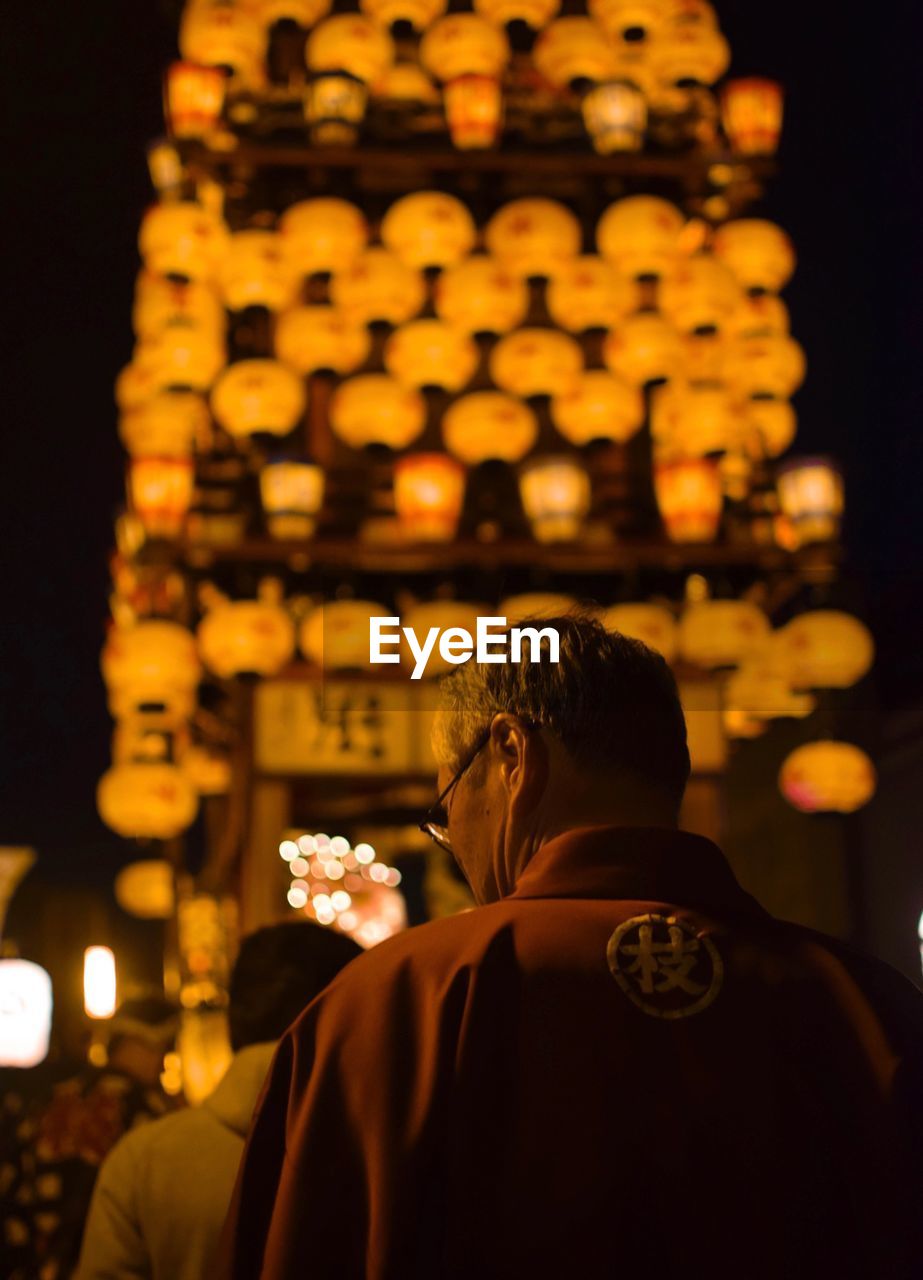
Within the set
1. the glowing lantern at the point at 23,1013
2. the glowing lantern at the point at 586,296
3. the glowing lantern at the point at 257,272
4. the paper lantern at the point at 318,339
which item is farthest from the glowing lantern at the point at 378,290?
the glowing lantern at the point at 23,1013

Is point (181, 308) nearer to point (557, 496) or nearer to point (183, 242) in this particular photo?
point (183, 242)

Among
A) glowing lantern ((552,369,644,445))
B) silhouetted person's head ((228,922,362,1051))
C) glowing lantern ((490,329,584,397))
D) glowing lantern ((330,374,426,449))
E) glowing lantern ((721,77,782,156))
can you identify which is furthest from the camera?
glowing lantern ((721,77,782,156))

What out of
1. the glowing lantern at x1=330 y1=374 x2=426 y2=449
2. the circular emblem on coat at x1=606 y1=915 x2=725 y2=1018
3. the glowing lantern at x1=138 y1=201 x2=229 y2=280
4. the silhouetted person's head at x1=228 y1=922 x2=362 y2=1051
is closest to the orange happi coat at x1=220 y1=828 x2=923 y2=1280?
the circular emblem on coat at x1=606 y1=915 x2=725 y2=1018

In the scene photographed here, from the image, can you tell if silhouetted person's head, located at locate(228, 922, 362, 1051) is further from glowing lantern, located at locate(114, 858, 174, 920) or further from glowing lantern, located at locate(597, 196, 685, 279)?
glowing lantern, located at locate(114, 858, 174, 920)

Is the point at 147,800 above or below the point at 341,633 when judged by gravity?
below

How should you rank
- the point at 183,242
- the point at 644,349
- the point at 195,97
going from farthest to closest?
the point at 195,97 < the point at 183,242 < the point at 644,349

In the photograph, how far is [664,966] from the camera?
156 centimetres

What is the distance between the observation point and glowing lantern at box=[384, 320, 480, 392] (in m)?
11.4

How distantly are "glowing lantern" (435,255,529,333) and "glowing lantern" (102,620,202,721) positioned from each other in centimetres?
315

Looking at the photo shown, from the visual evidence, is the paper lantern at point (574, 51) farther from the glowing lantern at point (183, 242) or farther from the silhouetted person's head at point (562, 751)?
the silhouetted person's head at point (562, 751)

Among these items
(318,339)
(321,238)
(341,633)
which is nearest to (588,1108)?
(341,633)

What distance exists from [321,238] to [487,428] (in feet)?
7.20

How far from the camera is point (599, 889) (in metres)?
1.63

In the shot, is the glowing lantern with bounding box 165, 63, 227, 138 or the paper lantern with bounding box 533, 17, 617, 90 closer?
the glowing lantern with bounding box 165, 63, 227, 138
